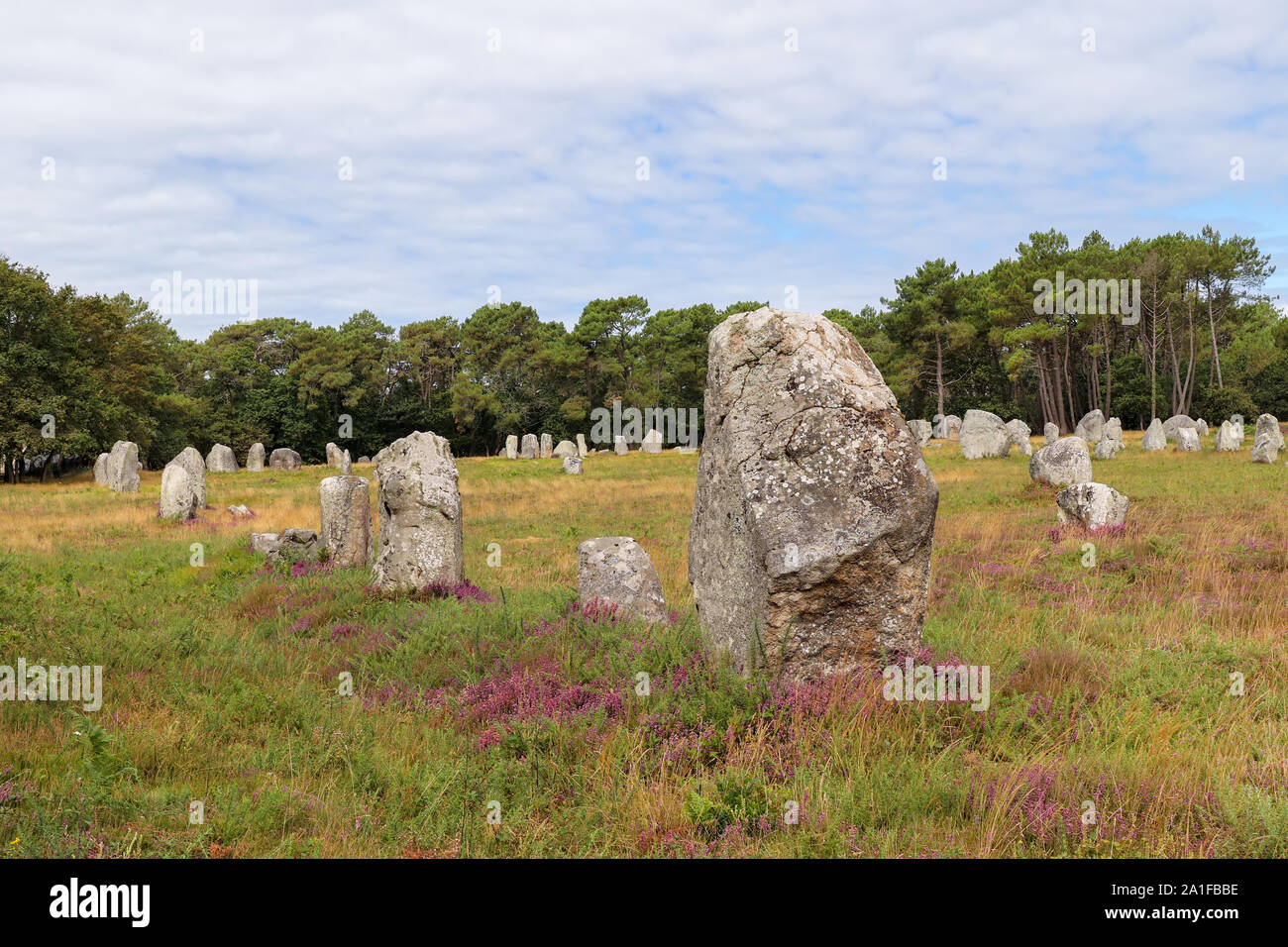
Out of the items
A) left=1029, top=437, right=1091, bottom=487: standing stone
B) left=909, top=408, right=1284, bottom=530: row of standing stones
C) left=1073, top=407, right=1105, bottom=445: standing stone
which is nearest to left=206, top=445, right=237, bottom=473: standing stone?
left=909, top=408, right=1284, bottom=530: row of standing stones

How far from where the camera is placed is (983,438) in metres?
41.3

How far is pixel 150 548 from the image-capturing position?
17.7 m

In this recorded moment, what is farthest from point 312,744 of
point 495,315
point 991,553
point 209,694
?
point 495,315

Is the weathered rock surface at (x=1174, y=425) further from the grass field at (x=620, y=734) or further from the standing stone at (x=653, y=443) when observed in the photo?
the grass field at (x=620, y=734)

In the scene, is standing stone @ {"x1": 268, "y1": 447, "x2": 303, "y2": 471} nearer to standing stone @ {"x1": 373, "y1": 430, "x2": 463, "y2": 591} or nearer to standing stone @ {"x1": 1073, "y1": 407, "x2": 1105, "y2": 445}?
standing stone @ {"x1": 373, "y1": 430, "x2": 463, "y2": 591}

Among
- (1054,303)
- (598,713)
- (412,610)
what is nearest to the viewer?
(598,713)

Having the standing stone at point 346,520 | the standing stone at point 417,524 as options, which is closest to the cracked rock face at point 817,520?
the standing stone at point 417,524

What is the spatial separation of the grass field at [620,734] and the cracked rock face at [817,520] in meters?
0.36

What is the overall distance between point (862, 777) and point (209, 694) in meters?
5.42

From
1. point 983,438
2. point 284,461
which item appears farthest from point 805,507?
point 284,461

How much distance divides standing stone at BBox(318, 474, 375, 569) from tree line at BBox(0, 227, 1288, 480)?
117ft

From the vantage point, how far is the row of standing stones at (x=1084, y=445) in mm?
15930
